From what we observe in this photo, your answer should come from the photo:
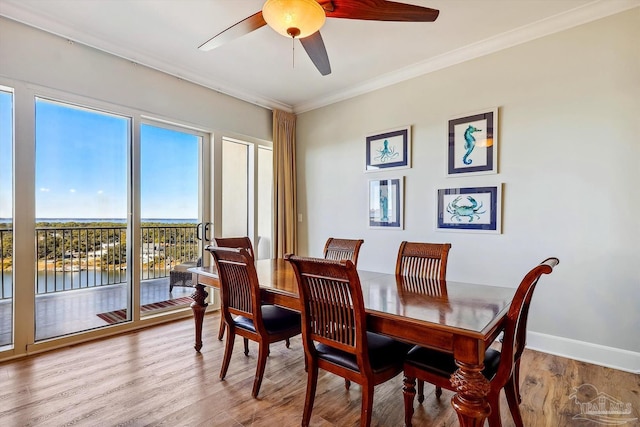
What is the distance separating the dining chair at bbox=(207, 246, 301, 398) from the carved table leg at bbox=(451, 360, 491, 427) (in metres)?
1.18

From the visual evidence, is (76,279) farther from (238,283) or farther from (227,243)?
(238,283)

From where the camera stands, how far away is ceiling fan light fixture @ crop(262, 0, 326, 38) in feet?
5.64

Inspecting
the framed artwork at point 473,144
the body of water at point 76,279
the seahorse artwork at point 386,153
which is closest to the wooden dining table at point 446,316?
the framed artwork at point 473,144

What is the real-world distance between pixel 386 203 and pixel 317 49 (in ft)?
6.46

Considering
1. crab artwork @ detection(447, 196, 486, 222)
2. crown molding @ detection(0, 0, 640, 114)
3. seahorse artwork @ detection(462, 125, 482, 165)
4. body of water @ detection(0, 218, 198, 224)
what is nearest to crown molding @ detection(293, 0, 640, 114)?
crown molding @ detection(0, 0, 640, 114)

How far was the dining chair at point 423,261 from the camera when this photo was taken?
2.24 m

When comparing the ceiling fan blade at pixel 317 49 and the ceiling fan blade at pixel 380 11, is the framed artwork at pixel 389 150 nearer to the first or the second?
the ceiling fan blade at pixel 317 49

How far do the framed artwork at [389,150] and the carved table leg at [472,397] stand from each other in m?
2.57

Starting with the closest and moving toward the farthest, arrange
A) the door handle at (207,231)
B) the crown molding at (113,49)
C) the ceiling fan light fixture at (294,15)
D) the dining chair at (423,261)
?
the ceiling fan light fixture at (294,15), the dining chair at (423,261), the crown molding at (113,49), the door handle at (207,231)

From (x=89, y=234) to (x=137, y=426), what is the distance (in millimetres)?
2129

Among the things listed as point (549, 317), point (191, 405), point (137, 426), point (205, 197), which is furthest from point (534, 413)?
point (205, 197)

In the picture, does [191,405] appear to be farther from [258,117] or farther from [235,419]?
[258,117]

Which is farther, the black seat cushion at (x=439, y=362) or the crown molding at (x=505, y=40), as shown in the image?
the crown molding at (x=505, y=40)

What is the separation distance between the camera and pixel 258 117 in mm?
4402
